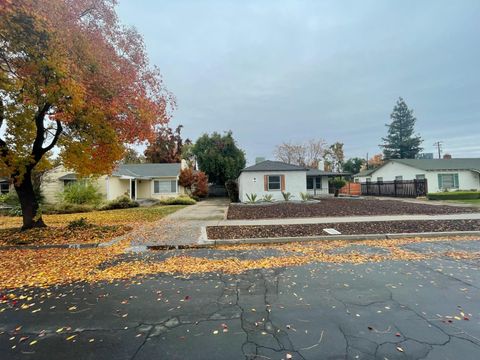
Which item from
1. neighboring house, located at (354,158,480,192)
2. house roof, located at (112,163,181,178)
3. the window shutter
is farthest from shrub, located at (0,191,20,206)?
the window shutter

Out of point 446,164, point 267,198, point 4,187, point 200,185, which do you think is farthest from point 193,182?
point 446,164

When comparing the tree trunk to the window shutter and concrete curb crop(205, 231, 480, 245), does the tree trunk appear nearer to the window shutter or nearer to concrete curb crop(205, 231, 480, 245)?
concrete curb crop(205, 231, 480, 245)

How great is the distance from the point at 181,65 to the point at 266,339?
47.9ft

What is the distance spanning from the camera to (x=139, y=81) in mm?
9367

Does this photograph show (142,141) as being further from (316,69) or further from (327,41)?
(316,69)

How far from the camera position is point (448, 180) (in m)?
25.5

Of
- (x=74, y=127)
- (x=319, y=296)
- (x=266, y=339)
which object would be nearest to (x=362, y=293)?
(x=319, y=296)

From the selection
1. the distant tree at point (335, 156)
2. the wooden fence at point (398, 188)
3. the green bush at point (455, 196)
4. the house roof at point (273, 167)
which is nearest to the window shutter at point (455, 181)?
the green bush at point (455, 196)

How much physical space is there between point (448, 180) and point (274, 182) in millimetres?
17534

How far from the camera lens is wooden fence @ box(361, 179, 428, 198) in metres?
24.1

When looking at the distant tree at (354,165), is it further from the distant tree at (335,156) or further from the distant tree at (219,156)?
the distant tree at (219,156)

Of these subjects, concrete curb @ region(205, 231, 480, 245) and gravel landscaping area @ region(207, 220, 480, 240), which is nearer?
concrete curb @ region(205, 231, 480, 245)

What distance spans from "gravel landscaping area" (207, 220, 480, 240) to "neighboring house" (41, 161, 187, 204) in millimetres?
16963

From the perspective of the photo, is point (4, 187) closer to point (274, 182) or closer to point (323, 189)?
point (274, 182)
